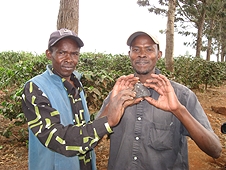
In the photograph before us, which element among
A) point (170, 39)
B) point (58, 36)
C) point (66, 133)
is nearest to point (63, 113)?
point (66, 133)

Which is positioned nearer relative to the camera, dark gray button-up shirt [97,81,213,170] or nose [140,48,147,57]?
dark gray button-up shirt [97,81,213,170]

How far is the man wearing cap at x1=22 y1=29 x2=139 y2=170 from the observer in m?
1.51

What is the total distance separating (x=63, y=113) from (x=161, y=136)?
80 centimetres

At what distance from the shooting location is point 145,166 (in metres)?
1.81

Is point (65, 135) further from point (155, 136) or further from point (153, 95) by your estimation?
point (153, 95)

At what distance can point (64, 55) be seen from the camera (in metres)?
1.95

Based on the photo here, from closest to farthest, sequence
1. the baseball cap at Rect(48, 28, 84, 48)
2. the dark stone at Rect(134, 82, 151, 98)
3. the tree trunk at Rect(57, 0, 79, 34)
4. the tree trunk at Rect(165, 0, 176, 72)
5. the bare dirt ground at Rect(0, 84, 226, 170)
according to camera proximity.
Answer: the dark stone at Rect(134, 82, 151, 98) < the baseball cap at Rect(48, 28, 84, 48) < the bare dirt ground at Rect(0, 84, 226, 170) < the tree trunk at Rect(57, 0, 79, 34) < the tree trunk at Rect(165, 0, 176, 72)

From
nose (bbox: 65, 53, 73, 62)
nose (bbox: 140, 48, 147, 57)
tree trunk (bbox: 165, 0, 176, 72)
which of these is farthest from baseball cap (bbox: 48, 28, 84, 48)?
tree trunk (bbox: 165, 0, 176, 72)

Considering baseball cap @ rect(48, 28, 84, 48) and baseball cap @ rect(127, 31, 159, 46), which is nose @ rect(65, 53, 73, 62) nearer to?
baseball cap @ rect(48, 28, 84, 48)

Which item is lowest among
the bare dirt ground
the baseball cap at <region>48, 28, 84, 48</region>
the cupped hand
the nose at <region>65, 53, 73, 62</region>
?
the bare dirt ground

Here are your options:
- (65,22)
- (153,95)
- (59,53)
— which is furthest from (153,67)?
(65,22)

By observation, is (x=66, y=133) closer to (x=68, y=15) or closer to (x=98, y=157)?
(x=98, y=157)

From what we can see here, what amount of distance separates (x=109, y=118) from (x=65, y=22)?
Answer: 298 cm

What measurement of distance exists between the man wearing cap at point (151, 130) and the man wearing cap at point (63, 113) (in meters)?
0.22
